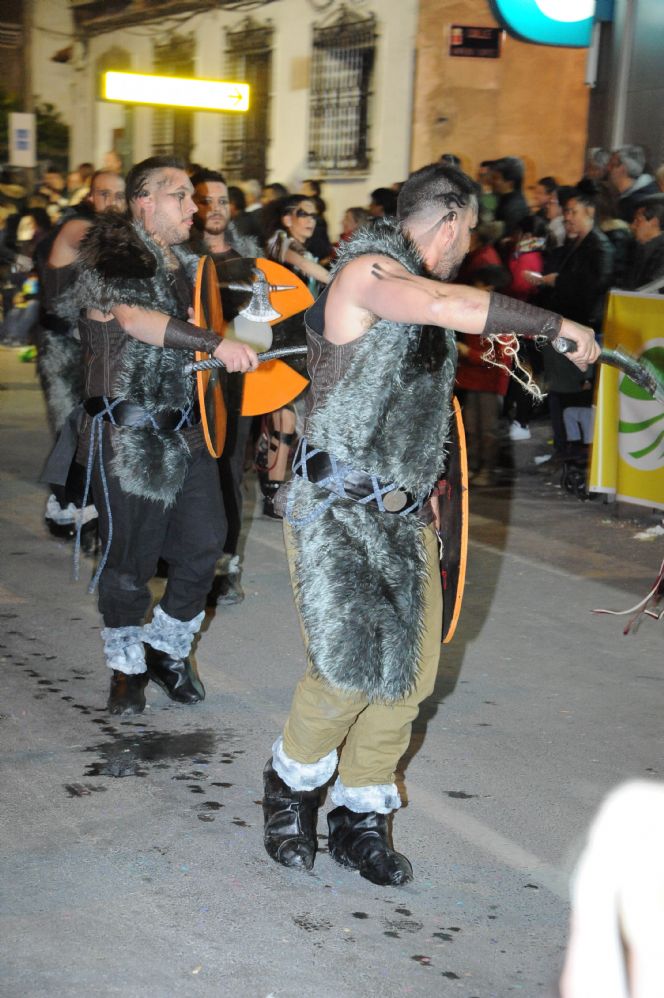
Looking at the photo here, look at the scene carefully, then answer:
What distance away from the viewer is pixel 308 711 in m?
3.72

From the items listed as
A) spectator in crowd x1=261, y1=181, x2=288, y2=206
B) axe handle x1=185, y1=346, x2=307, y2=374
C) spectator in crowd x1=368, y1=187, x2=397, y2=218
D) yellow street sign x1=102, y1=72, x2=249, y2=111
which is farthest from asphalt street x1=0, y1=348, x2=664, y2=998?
yellow street sign x1=102, y1=72, x2=249, y2=111

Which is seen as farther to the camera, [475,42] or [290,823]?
[475,42]

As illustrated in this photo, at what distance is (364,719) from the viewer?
3.78m

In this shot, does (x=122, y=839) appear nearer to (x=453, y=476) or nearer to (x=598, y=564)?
(x=453, y=476)

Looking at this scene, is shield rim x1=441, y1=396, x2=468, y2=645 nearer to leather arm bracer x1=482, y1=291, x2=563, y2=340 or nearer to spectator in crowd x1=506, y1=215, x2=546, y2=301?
leather arm bracer x1=482, y1=291, x2=563, y2=340

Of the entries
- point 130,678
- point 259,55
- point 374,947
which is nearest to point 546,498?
point 130,678

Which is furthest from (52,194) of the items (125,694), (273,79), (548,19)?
(125,694)

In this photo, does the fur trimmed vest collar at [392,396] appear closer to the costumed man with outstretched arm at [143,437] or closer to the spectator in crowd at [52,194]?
the costumed man with outstretched arm at [143,437]

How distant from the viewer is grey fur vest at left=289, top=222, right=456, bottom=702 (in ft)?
11.7

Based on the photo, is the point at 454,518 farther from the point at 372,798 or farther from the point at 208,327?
the point at 208,327

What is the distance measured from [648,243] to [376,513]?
21.0ft

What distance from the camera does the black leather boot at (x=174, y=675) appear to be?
5086 mm

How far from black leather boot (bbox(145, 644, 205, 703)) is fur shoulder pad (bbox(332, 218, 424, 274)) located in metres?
1.99

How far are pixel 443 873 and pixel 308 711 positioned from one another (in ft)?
2.02
